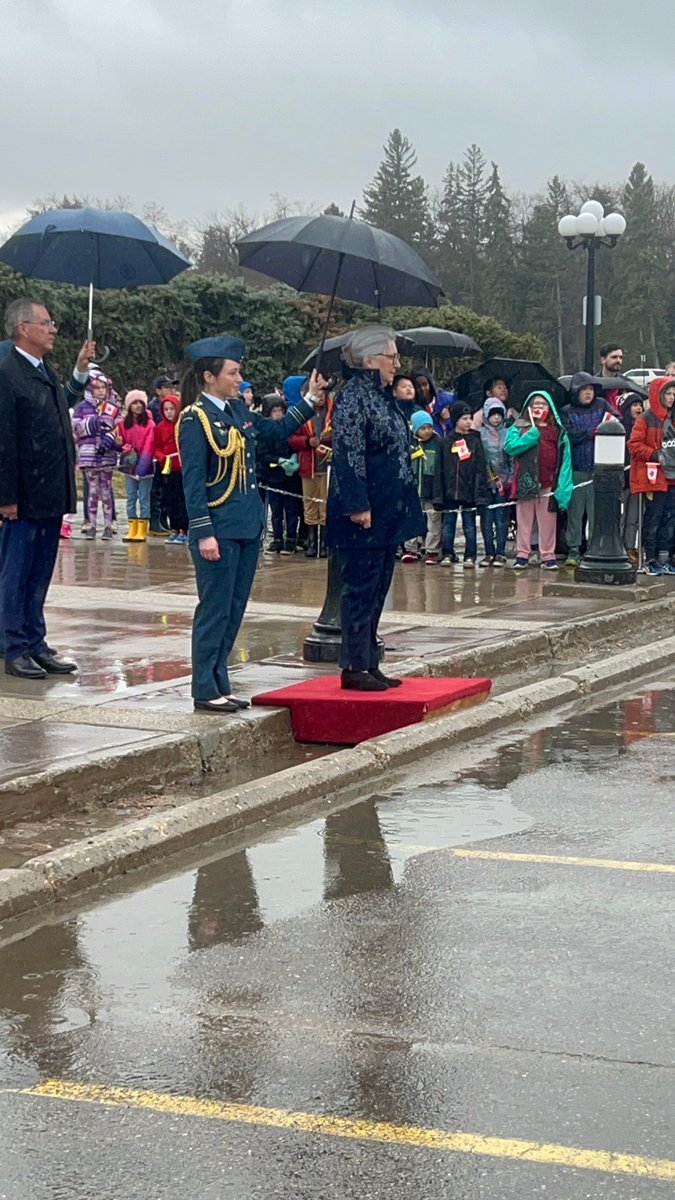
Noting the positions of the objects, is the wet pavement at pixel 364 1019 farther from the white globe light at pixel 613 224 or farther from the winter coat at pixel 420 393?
the white globe light at pixel 613 224

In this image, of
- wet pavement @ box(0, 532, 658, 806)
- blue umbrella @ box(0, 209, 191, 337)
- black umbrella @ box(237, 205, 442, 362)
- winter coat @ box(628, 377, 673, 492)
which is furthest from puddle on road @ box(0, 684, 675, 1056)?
blue umbrella @ box(0, 209, 191, 337)

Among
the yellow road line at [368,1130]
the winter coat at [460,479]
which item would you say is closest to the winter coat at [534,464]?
the winter coat at [460,479]

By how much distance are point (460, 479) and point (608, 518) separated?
2.71 m

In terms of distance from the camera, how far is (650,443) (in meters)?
15.9

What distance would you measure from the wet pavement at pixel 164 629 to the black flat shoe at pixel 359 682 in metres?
0.55

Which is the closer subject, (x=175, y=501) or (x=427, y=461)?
(x=427, y=461)

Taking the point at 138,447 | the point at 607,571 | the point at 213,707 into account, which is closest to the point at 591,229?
the point at 138,447

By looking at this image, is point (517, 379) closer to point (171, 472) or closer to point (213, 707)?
point (171, 472)

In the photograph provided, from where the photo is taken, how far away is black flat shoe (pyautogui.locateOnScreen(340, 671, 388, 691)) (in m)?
8.75

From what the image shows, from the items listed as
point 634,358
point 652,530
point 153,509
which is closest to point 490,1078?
point 652,530

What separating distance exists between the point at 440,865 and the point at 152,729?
2202 mm

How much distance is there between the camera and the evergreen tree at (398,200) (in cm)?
9081

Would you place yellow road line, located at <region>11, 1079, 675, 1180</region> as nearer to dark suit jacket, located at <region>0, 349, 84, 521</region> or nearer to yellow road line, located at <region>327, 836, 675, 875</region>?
yellow road line, located at <region>327, 836, 675, 875</region>

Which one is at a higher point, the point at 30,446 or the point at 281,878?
the point at 30,446
